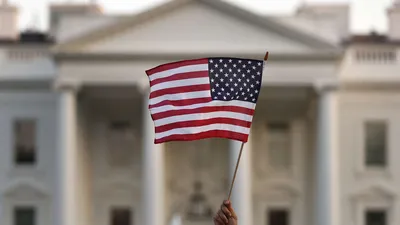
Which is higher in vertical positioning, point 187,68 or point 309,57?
point 309,57

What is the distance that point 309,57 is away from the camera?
1398 inches

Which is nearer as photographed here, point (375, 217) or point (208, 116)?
point (208, 116)

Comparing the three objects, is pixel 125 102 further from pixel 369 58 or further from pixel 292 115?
pixel 369 58

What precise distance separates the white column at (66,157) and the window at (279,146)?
752cm

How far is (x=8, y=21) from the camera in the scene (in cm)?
4222

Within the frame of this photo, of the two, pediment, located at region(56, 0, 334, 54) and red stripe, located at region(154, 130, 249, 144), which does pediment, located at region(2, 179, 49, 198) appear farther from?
red stripe, located at region(154, 130, 249, 144)

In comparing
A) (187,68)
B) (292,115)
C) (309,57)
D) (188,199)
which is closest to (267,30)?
(309,57)

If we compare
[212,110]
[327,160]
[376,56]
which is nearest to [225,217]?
[212,110]

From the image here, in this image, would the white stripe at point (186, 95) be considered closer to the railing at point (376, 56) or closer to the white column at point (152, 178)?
the white column at point (152, 178)

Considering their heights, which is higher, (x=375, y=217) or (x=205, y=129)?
(x=375, y=217)

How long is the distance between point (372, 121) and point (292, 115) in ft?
9.44

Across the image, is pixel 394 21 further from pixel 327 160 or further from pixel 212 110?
pixel 212 110

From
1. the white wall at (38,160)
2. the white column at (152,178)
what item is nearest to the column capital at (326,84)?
the white column at (152,178)

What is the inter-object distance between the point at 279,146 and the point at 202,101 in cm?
2602
